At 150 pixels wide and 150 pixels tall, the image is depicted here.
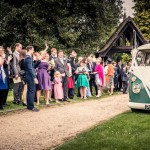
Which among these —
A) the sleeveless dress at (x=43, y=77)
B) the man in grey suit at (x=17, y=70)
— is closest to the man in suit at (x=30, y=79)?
the man in grey suit at (x=17, y=70)

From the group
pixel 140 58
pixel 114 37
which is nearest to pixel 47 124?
pixel 140 58

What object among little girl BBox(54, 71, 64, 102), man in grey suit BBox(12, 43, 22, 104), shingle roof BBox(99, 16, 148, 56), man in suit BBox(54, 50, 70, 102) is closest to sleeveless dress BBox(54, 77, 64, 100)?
little girl BBox(54, 71, 64, 102)

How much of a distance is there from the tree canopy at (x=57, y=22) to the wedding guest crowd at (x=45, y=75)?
289 inches

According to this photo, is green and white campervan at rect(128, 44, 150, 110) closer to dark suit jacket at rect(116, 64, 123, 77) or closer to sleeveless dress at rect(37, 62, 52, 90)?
sleeveless dress at rect(37, 62, 52, 90)

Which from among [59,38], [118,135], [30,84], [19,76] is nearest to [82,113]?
[30,84]

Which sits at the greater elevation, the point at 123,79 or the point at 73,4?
the point at 73,4

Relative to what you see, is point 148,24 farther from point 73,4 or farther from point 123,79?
point 123,79

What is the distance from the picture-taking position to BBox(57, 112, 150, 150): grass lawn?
737 centimetres

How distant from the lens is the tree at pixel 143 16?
1860 inches

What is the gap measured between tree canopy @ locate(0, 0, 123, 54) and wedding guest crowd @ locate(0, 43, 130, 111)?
24.1ft

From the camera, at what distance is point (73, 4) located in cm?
3162

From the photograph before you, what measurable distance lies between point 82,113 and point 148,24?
36.4 meters

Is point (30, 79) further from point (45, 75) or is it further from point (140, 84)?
point (140, 84)

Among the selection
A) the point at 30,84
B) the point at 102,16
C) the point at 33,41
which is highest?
the point at 102,16
